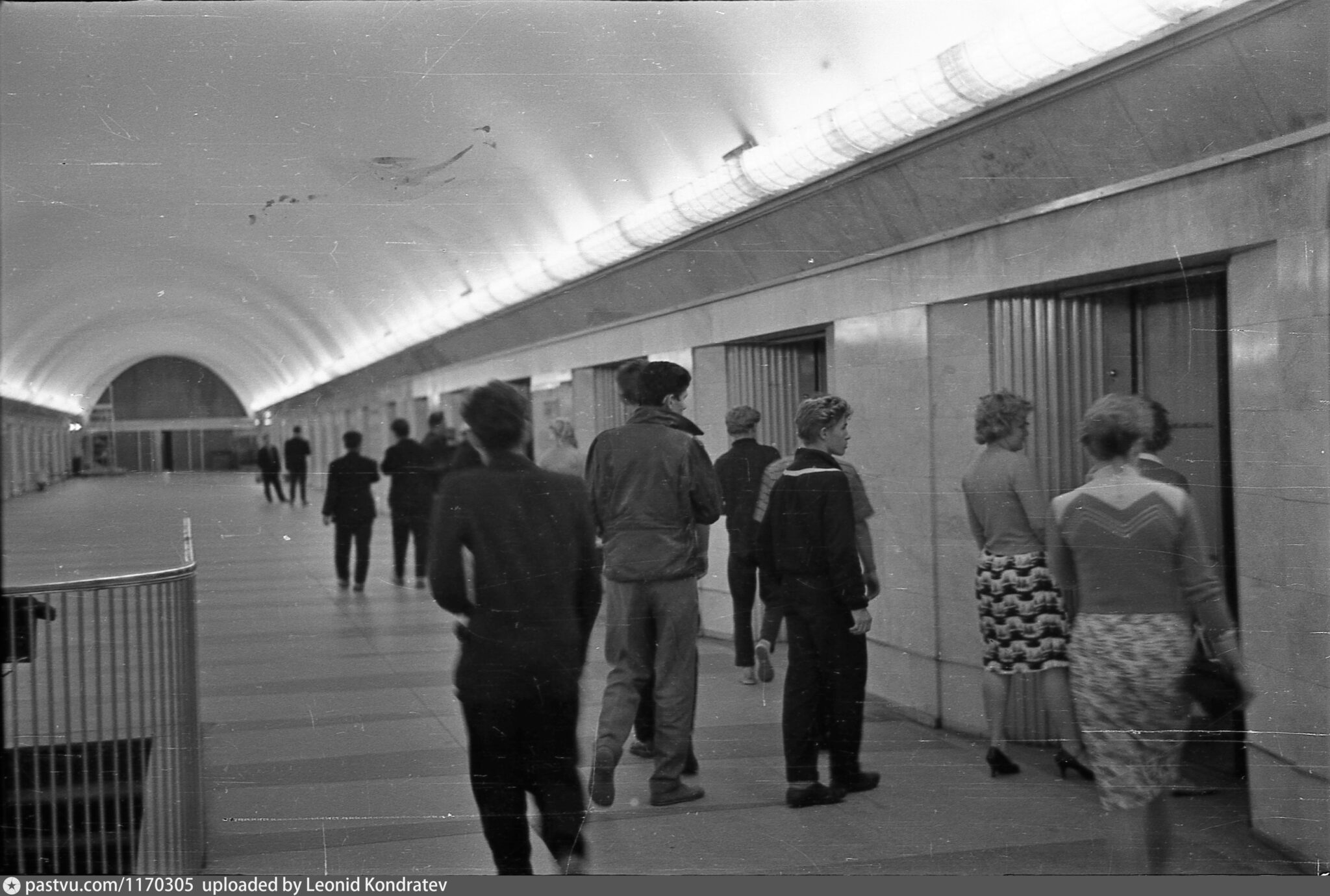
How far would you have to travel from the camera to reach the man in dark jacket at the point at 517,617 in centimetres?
289

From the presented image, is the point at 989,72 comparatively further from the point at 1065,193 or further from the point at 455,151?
the point at 455,151

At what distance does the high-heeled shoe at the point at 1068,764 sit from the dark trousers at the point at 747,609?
2.65ft

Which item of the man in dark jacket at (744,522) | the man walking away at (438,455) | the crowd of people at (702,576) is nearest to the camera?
the crowd of people at (702,576)

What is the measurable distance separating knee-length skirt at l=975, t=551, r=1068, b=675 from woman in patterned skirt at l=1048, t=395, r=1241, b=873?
0.32 ft

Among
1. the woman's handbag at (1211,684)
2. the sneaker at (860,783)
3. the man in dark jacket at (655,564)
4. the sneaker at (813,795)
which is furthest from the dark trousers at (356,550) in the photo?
the woman's handbag at (1211,684)

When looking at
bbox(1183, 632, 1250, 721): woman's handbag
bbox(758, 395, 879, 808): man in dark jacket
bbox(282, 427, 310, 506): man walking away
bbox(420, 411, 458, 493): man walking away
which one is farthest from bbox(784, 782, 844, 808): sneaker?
bbox(282, 427, 310, 506): man walking away

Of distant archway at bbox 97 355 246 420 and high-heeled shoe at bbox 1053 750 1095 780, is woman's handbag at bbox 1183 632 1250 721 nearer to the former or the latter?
high-heeled shoe at bbox 1053 750 1095 780

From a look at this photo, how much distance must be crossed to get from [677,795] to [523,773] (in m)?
0.42

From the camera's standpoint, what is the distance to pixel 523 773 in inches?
119

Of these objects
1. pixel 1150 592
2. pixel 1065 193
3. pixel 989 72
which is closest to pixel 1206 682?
pixel 1150 592

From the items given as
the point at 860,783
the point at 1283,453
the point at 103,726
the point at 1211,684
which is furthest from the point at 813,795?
the point at 103,726

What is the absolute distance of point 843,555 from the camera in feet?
10.1

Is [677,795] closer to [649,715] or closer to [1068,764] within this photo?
[649,715]

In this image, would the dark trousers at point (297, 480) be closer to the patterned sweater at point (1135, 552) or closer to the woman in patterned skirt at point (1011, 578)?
the woman in patterned skirt at point (1011, 578)
